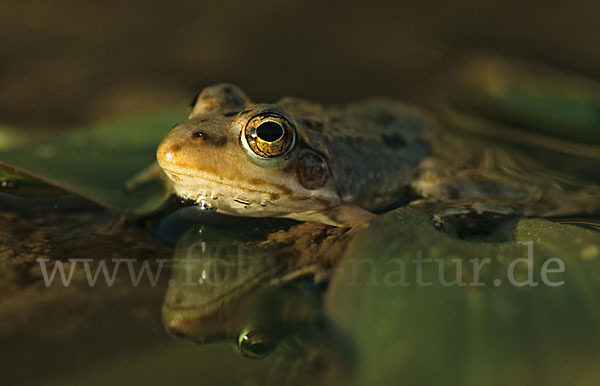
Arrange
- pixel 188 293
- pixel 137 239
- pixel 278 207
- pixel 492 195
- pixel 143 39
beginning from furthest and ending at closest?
pixel 143 39, pixel 492 195, pixel 278 207, pixel 137 239, pixel 188 293

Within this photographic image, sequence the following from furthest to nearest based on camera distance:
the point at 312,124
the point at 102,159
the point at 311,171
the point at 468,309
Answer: the point at 102,159
the point at 312,124
the point at 311,171
the point at 468,309

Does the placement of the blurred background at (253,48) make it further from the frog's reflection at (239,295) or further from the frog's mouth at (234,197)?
the frog's reflection at (239,295)

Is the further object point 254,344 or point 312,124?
point 312,124

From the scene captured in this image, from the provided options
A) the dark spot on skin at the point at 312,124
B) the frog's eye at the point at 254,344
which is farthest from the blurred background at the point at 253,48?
the frog's eye at the point at 254,344

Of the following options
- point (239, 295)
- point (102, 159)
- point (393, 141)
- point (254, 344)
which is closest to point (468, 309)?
point (254, 344)

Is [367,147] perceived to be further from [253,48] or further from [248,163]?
[253,48]

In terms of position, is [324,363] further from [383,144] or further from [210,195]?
[383,144]

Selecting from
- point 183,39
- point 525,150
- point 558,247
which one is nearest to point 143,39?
point 183,39
